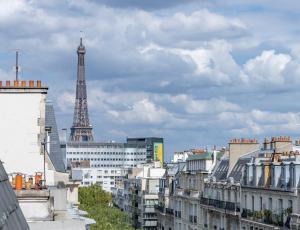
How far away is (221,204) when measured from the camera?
69.4 meters

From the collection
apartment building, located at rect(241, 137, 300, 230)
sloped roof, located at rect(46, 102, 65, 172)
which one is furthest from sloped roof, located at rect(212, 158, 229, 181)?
sloped roof, located at rect(46, 102, 65, 172)

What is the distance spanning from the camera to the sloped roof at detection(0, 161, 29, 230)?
→ 1053cm

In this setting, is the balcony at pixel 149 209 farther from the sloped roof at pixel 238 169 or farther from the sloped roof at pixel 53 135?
the sloped roof at pixel 53 135

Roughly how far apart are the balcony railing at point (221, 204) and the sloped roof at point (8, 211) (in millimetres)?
51724

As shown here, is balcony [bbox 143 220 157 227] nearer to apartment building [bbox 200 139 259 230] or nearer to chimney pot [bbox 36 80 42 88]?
apartment building [bbox 200 139 259 230]

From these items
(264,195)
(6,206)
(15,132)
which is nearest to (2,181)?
(6,206)

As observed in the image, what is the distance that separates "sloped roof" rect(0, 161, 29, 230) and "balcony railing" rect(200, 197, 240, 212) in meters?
51.7

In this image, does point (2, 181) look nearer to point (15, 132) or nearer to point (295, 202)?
point (15, 132)

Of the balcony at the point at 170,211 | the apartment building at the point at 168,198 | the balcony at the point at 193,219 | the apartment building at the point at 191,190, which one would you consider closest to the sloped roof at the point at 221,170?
the apartment building at the point at 191,190

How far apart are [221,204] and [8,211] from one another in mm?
58816

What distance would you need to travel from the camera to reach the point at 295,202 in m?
50.4

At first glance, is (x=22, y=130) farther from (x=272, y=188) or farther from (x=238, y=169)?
(x=238, y=169)

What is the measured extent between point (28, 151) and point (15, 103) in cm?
163

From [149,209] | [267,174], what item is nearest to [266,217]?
[267,174]
